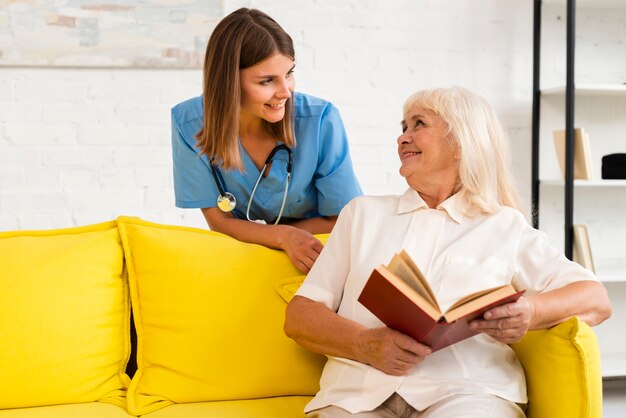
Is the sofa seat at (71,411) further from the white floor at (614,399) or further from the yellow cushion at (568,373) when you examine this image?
the white floor at (614,399)

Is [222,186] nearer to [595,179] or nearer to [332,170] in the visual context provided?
[332,170]

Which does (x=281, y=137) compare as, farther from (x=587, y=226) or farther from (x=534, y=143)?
(x=587, y=226)

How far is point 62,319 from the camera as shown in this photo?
5.72ft

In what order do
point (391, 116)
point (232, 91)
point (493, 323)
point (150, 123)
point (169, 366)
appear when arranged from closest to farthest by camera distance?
point (493, 323), point (169, 366), point (232, 91), point (150, 123), point (391, 116)

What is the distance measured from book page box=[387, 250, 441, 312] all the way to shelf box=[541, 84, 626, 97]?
2.36m

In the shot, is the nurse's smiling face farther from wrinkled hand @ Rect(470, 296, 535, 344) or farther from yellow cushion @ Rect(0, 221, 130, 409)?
wrinkled hand @ Rect(470, 296, 535, 344)

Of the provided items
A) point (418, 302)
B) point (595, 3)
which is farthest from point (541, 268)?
point (595, 3)

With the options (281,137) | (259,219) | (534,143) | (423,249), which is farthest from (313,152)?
(534,143)

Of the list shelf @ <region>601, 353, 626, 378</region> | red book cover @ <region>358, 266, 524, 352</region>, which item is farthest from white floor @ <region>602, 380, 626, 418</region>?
red book cover @ <region>358, 266, 524, 352</region>

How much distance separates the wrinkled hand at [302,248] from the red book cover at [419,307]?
476 mm

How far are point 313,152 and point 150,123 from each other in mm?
1337

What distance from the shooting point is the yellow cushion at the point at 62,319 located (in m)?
1.71

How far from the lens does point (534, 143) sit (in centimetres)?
363

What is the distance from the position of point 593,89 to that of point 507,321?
2.32m
